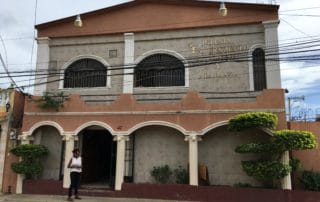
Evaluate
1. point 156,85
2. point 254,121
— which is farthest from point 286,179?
point 156,85

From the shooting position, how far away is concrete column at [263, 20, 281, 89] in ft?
43.1

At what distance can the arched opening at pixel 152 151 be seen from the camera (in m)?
13.7

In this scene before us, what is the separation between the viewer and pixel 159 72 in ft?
48.1

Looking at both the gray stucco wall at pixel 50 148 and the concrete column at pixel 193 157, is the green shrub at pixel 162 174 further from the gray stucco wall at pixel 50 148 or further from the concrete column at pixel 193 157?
the gray stucco wall at pixel 50 148

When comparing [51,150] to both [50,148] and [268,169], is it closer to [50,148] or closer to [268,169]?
[50,148]

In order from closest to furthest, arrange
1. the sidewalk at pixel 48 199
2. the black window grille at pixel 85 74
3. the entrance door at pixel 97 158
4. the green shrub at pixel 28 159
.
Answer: the sidewalk at pixel 48 199 → the green shrub at pixel 28 159 → the entrance door at pixel 97 158 → the black window grille at pixel 85 74

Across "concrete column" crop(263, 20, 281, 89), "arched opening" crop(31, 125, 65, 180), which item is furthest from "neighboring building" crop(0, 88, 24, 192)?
"concrete column" crop(263, 20, 281, 89)

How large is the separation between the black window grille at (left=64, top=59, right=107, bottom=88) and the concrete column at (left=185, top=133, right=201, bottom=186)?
4721 millimetres

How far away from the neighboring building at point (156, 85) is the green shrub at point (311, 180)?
5.97 ft

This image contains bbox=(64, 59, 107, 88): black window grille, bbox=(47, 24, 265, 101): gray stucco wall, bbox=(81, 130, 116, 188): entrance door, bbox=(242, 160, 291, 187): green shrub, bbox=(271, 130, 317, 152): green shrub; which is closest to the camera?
bbox=(271, 130, 317, 152): green shrub

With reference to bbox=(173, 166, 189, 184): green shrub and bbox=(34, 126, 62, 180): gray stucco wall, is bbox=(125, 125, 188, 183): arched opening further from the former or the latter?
bbox=(34, 126, 62, 180): gray stucco wall

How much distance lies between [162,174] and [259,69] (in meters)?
5.57

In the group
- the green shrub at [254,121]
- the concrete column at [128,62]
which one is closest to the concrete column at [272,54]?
the green shrub at [254,121]

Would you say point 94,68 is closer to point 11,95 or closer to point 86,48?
point 86,48
